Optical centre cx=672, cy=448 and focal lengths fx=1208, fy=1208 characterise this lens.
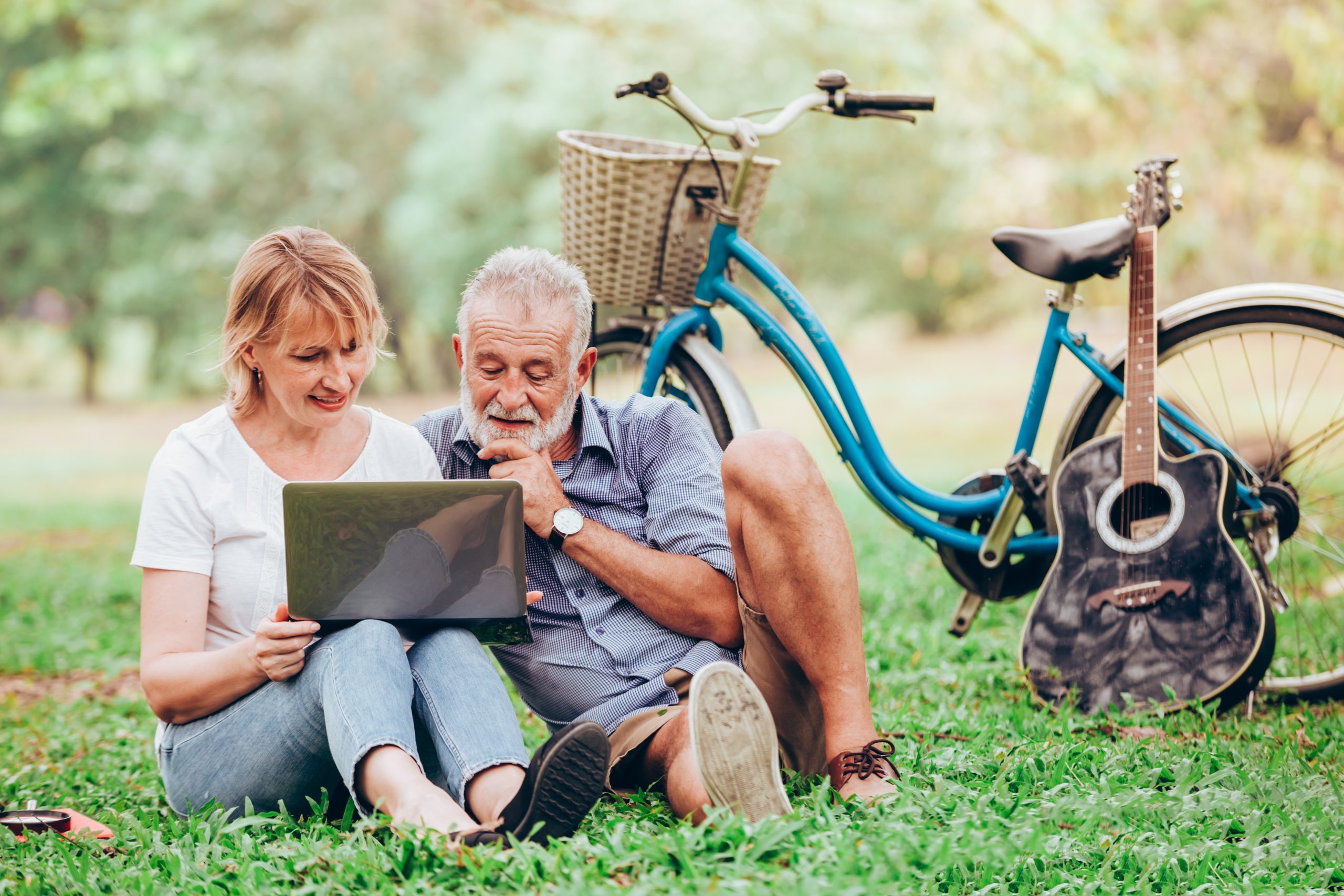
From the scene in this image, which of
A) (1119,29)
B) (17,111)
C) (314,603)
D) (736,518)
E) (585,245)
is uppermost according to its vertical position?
(1119,29)

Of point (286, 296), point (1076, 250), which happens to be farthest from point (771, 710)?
point (1076, 250)

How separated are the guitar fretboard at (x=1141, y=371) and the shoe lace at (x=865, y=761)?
1.15 meters

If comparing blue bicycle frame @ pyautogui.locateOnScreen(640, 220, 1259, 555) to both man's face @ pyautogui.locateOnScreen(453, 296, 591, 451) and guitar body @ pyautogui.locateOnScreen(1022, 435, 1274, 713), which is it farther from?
man's face @ pyautogui.locateOnScreen(453, 296, 591, 451)

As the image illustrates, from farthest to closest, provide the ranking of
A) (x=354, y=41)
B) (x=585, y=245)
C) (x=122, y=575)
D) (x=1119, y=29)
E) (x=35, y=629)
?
(x=354, y=41) → (x=1119, y=29) → (x=122, y=575) → (x=35, y=629) → (x=585, y=245)

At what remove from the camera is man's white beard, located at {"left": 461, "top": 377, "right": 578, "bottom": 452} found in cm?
252

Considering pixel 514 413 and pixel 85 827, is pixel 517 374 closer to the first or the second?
pixel 514 413

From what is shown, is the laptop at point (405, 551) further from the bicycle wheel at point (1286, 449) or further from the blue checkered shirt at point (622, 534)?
the bicycle wheel at point (1286, 449)

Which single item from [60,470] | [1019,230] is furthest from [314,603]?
[60,470]

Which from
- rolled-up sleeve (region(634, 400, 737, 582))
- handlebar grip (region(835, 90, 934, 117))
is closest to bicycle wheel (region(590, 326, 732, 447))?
rolled-up sleeve (region(634, 400, 737, 582))

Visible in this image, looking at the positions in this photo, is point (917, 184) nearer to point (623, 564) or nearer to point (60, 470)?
point (60, 470)

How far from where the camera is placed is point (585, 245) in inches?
146

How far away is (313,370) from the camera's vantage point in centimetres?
235

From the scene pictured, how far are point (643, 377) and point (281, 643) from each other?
75.9 inches

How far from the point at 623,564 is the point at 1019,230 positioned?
1516 mm
